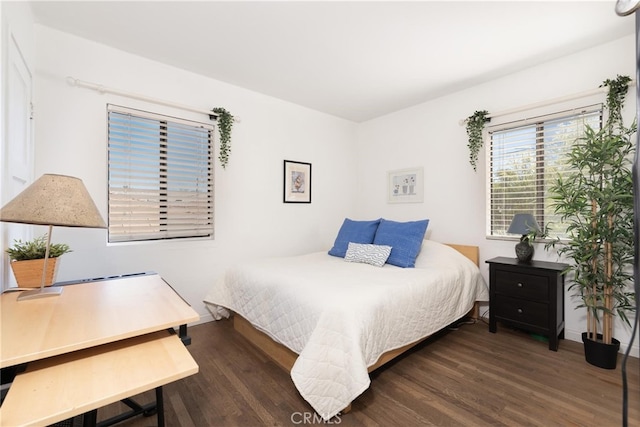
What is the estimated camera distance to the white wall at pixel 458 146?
8.00 feet

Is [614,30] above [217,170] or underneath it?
above

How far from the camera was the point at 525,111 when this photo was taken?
2809 mm

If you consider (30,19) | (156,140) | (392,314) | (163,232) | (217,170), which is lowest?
(392,314)

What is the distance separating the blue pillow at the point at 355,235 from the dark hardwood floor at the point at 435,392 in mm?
1192

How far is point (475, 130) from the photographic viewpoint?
3.06 metres

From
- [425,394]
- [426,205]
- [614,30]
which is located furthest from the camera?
[426,205]

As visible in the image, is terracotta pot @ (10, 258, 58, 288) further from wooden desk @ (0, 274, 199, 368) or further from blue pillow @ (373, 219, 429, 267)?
blue pillow @ (373, 219, 429, 267)

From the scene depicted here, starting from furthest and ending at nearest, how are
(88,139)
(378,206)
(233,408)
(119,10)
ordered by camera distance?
(378,206) < (88,139) < (119,10) < (233,408)

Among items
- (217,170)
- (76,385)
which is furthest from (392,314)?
(217,170)

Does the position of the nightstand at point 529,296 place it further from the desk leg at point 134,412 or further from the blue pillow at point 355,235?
the desk leg at point 134,412

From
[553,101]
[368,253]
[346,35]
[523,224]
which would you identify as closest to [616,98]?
[553,101]

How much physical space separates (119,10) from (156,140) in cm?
101

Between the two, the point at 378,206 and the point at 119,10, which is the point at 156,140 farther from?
the point at 378,206

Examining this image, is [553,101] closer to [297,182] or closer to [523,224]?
[523,224]
